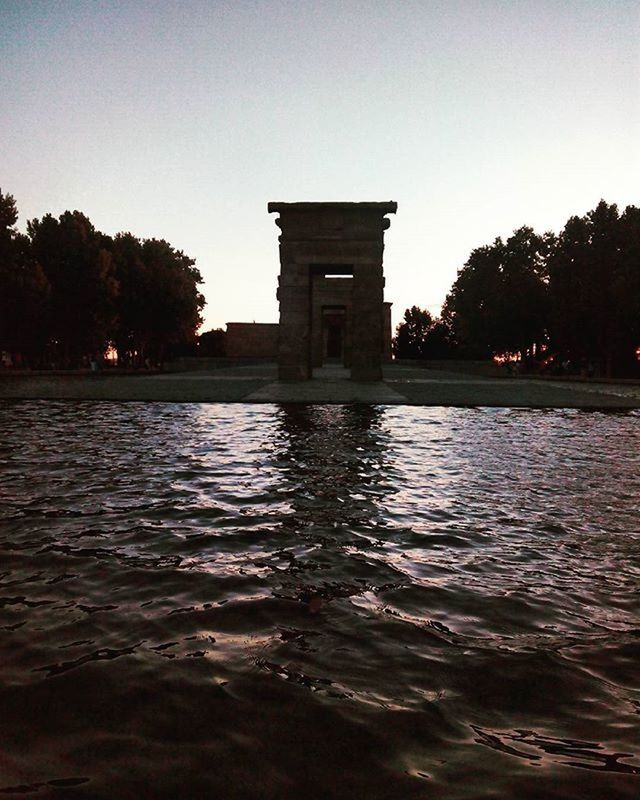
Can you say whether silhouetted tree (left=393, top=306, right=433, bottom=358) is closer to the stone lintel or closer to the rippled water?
the stone lintel

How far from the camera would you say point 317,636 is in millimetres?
3229

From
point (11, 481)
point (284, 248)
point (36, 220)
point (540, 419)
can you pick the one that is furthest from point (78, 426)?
point (36, 220)

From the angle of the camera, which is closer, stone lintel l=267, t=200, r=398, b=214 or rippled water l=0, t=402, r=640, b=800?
rippled water l=0, t=402, r=640, b=800

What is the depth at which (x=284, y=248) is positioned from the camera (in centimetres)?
2617

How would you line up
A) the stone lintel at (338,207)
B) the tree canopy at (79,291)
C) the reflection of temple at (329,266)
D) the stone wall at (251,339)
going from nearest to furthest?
the stone lintel at (338,207), the reflection of temple at (329,266), the tree canopy at (79,291), the stone wall at (251,339)

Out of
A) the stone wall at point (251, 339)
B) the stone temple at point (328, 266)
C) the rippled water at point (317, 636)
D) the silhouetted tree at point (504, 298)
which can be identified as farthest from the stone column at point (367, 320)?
the stone wall at point (251, 339)

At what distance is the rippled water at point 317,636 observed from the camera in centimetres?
225

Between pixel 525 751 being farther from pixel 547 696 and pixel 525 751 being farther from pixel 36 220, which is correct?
pixel 36 220

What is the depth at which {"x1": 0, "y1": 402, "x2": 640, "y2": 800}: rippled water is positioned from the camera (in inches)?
88.7

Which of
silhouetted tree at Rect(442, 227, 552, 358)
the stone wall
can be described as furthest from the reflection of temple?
the stone wall

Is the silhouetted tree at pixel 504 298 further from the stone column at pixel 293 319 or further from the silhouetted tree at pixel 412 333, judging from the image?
the stone column at pixel 293 319

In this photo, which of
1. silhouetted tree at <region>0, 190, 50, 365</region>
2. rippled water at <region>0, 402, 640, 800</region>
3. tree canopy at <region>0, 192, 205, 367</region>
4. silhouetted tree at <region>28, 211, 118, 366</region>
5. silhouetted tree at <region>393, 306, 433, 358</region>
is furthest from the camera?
silhouetted tree at <region>393, 306, 433, 358</region>

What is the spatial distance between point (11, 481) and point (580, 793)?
6115mm

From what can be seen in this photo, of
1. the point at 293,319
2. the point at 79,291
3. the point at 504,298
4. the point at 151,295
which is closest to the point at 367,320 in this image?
the point at 293,319
